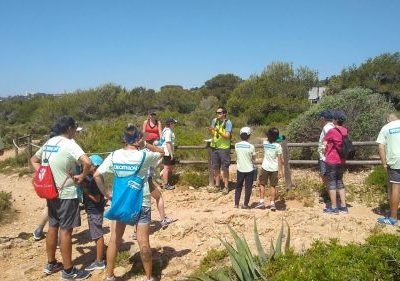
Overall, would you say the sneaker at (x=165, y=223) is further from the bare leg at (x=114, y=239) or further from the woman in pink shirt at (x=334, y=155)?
the woman in pink shirt at (x=334, y=155)

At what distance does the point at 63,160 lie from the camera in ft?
15.9

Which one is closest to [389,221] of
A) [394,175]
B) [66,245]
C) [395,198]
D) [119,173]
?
[395,198]

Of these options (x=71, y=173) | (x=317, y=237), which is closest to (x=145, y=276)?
(x=71, y=173)

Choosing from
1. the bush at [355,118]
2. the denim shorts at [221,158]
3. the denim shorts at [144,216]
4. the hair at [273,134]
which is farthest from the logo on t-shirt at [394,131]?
the bush at [355,118]

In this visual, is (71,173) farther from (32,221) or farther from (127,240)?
(32,221)

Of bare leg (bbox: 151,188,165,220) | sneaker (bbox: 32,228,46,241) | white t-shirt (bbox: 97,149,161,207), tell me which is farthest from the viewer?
sneaker (bbox: 32,228,46,241)

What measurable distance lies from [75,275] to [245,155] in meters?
3.38

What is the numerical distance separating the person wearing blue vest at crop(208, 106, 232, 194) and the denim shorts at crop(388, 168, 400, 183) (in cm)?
324

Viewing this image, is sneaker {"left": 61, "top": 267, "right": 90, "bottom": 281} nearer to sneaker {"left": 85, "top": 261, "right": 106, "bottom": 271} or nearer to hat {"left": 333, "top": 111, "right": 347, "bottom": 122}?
sneaker {"left": 85, "top": 261, "right": 106, "bottom": 271}

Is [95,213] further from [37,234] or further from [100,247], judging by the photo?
[37,234]

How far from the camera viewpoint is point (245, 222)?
20.3 ft

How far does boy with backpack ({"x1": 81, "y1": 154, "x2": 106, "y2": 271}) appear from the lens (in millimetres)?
5203

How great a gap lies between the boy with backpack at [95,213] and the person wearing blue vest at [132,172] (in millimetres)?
597

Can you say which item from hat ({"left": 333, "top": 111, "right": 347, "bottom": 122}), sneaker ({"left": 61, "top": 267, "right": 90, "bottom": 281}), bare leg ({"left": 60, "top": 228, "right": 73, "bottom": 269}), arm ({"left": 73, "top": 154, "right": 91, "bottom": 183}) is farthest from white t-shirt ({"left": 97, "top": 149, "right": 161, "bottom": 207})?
hat ({"left": 333, "top": 111, "right": 347, "bottom": 122})
